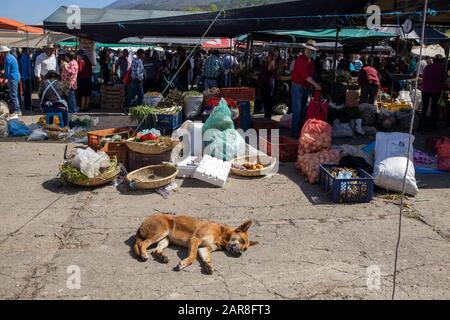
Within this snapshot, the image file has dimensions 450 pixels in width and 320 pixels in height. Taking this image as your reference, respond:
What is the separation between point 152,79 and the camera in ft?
50.6

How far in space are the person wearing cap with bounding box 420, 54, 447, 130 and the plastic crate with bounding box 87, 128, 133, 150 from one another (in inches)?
316

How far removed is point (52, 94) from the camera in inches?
398

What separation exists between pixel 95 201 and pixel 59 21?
29.8ft

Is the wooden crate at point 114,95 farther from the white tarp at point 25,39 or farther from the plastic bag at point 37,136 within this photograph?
the white tarp at point 25,39

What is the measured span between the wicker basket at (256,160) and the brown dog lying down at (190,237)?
2.62 metres

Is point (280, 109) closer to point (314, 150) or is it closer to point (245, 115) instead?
point (245, 115)

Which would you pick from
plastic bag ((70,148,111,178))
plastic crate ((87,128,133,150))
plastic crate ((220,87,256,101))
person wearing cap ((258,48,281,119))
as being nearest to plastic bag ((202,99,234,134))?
plastic crate ((87,128,133,150))

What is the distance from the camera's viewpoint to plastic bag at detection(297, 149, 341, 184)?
7.09 metres

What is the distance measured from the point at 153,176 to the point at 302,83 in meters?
4.23

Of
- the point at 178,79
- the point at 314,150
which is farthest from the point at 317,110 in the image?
the point at 178,79

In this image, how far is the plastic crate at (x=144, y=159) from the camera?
7215 millimetres

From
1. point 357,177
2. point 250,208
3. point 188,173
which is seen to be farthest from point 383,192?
point 188,173

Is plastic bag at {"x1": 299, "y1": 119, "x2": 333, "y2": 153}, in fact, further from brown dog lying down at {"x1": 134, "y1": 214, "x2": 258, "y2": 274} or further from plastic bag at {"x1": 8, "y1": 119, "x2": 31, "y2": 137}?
plastic bag at {"x1": 8, "y1": 119, "x2": 31, "y2": 137}
